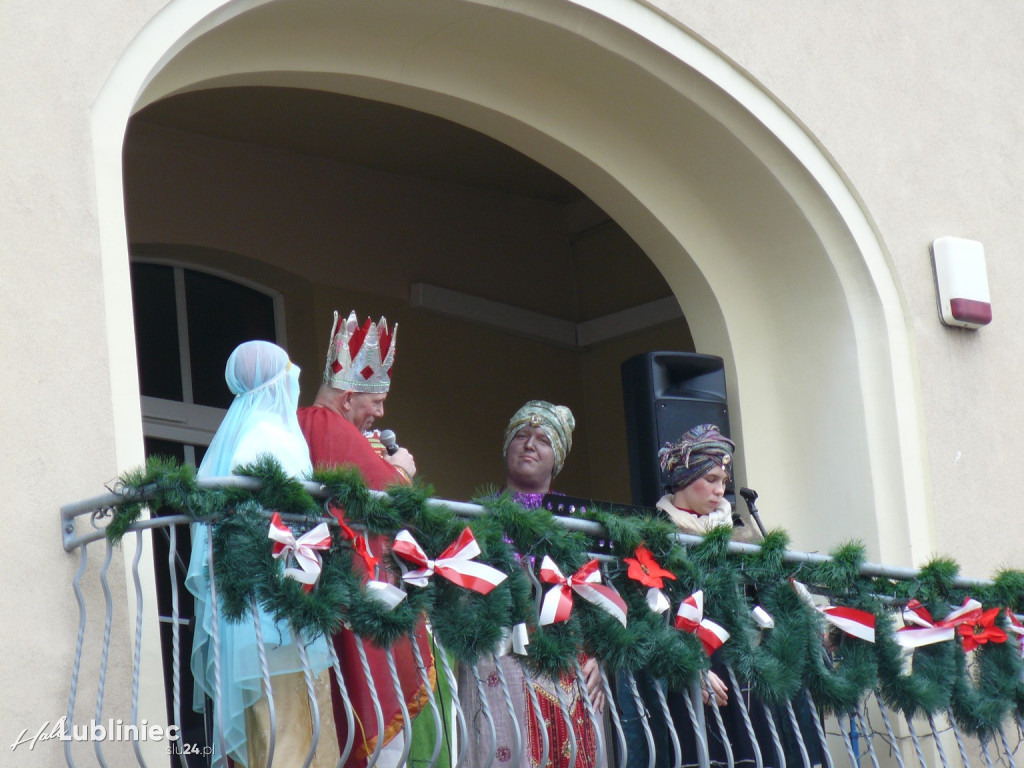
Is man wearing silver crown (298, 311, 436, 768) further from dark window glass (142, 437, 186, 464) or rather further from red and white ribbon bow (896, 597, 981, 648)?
dark window glass (142, 437, 186, 464)

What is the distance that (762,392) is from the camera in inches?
280

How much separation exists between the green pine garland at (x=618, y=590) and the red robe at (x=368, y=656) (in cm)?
19

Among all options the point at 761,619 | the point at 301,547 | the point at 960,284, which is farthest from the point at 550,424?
the point at 301,547

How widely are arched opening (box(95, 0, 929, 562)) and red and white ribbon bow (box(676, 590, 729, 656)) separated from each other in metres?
1.91

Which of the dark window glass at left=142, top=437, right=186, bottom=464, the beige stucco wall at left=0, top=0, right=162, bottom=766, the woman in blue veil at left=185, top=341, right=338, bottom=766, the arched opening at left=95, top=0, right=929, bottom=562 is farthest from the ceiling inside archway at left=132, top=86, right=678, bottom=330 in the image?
the woman in blue veil at left=185, top=341, right=338, bottom=766

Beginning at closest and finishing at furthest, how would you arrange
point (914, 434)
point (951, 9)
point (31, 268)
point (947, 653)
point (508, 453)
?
point (31, 268)
point (947, 653)
point (508, 453)
point (914, 434)
point (951, 9)

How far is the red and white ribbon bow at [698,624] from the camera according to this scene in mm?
5004

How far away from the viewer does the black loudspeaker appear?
679cm

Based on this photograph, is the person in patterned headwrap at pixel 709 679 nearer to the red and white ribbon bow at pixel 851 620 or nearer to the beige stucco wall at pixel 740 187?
the red and white ribbon bow at pixel 851 620

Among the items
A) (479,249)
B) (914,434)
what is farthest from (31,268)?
(479,249)

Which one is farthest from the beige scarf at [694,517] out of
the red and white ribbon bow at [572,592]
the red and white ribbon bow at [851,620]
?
the red and white ribbon bow at [572,592]

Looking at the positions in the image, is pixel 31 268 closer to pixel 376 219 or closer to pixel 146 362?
pixel 146 362

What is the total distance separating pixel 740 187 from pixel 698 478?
1.48 meters

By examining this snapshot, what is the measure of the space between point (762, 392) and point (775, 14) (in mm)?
1522
